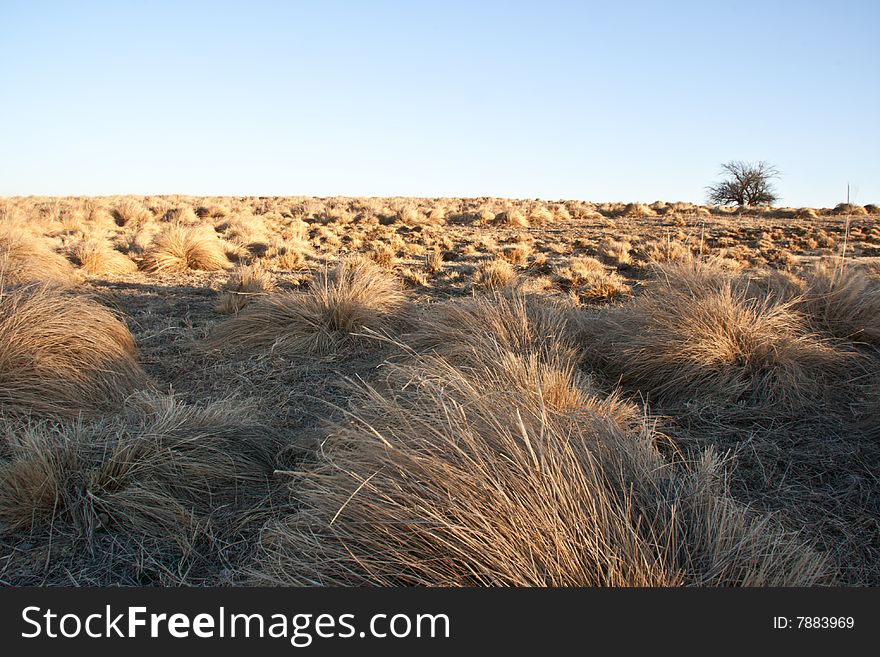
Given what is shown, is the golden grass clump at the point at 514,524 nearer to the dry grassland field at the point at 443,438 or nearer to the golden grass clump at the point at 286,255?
the dry grassland field at the point at 443,438

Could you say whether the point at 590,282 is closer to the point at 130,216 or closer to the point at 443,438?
the point at 443,438

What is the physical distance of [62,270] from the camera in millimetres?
8484

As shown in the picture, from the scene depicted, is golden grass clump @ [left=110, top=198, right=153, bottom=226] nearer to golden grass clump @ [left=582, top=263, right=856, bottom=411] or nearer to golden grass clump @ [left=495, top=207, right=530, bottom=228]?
golden grass clump @ [left=495, top=207, right=530, bottom=228]

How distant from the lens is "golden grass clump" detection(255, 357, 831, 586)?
6.28ft

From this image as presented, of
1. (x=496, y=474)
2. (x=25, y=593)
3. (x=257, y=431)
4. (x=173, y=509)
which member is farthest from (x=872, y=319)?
(x=25, y=593)

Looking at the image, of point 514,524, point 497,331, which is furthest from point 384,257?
point 514,524

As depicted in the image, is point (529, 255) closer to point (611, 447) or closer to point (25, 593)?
point (611, 447)

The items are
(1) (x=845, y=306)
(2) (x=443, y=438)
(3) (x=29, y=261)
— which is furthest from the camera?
(3) (x=29, y=261)

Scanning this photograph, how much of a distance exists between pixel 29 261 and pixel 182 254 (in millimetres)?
2661

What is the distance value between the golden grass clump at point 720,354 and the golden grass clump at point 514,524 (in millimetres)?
1902

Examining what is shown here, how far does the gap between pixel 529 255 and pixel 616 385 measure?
886 cm

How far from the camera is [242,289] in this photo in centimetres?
802

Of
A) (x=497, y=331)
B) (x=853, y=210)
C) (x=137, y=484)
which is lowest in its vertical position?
(x=137, y=484)

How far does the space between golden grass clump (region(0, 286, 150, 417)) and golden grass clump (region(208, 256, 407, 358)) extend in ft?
3.51
